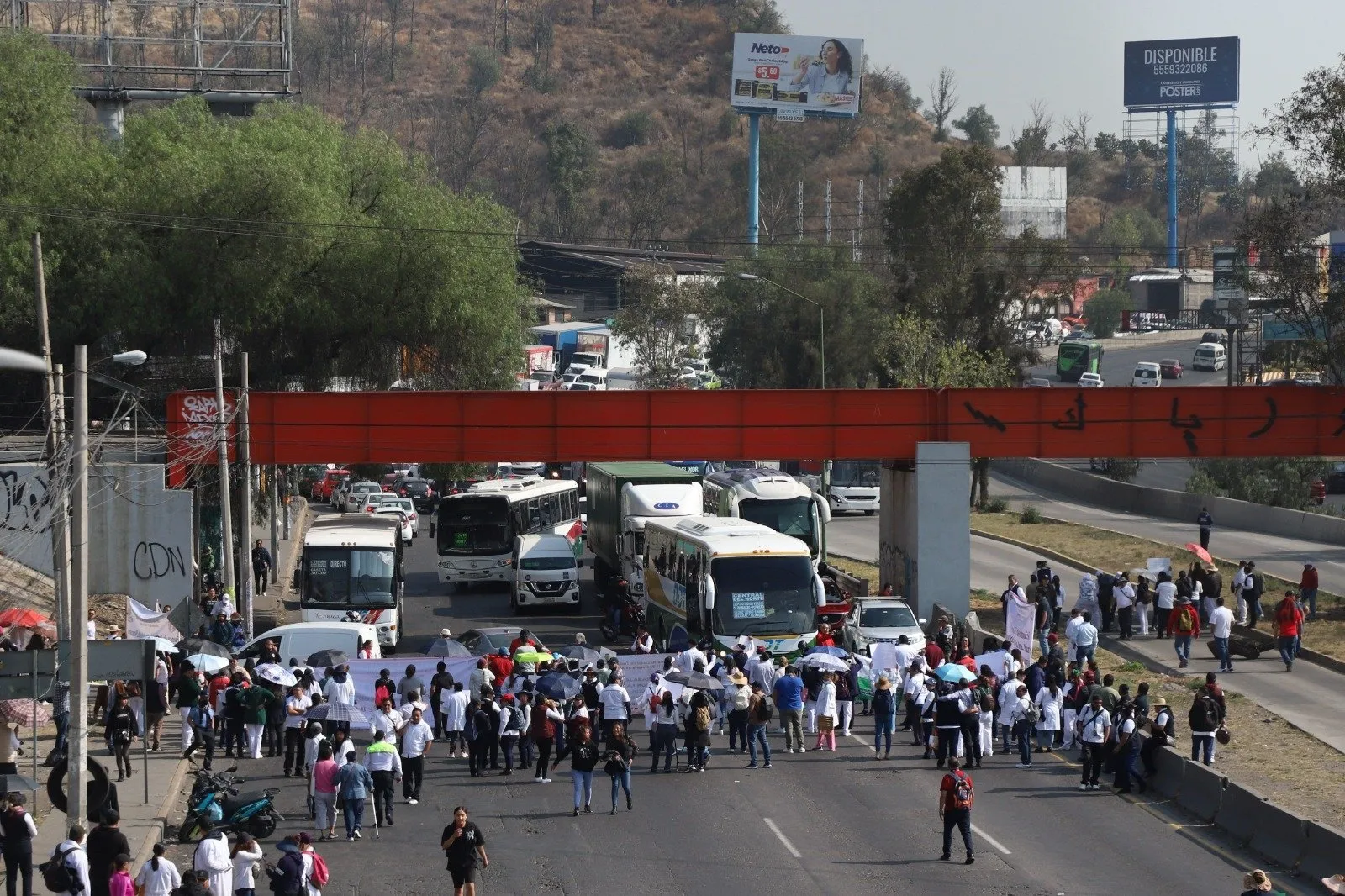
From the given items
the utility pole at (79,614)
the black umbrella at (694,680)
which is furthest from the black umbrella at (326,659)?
the utility pole at (79,614)

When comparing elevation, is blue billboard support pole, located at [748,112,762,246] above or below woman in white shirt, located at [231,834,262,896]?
above

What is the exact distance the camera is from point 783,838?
20.9m

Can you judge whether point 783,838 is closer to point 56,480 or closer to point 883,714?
point 883,714

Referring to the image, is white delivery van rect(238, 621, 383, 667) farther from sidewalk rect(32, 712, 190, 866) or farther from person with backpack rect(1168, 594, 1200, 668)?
person with backpack rect(1168, 594, 1200, 668)

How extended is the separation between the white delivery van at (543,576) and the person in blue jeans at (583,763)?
19.9 m

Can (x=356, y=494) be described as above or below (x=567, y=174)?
below

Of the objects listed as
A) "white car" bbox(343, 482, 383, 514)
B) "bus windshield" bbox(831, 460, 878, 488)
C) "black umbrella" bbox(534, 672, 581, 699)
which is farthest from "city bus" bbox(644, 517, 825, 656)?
"bus windshield" bbox(831, 460, 878, 488)

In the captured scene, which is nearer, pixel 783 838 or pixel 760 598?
pixel 783 838

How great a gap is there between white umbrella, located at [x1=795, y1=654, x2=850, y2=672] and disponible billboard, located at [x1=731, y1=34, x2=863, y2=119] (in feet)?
346

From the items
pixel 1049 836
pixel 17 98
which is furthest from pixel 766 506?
pixel 17 98

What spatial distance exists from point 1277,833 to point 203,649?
17085mm

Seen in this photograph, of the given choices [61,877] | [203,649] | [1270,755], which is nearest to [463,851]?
[61,877]

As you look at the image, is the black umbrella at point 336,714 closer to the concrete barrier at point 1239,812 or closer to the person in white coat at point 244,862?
the person in white coat at point 244,862

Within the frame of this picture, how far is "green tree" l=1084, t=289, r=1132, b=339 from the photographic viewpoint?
133125 millimetres
